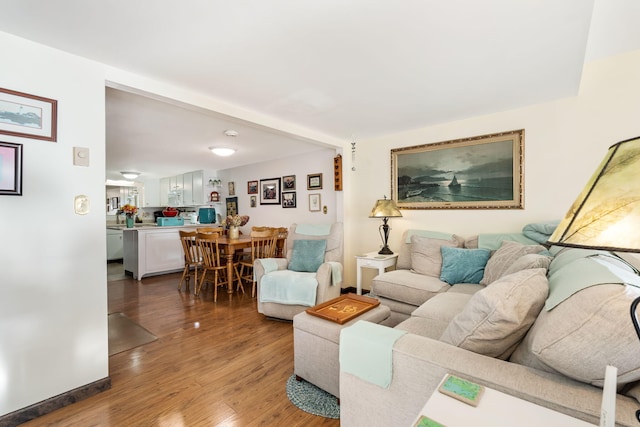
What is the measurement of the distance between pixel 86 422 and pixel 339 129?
329 cm

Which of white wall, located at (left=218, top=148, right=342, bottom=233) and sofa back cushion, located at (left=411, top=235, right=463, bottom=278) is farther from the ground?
white wall, located at (left=218, top=148, right=342, bottom=233)

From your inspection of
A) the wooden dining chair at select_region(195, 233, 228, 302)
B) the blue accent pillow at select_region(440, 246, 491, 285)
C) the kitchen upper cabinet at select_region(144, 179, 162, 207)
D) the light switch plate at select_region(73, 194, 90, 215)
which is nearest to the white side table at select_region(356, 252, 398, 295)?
the blue accent pillow at select_region(440, 246, 491, 285)

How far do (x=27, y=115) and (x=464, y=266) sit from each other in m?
3.38

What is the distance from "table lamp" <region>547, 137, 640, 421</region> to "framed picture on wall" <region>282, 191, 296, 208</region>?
15.0ft

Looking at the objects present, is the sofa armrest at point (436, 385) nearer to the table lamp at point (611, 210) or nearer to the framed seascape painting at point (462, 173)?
the table lamp at point (611, 210)

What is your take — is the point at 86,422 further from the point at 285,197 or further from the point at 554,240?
the point at 285,197

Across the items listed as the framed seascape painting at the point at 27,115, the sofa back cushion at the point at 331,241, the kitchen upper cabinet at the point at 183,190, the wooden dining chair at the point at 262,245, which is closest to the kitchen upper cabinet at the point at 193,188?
the kitchen upper cabinet at the point at 183,190

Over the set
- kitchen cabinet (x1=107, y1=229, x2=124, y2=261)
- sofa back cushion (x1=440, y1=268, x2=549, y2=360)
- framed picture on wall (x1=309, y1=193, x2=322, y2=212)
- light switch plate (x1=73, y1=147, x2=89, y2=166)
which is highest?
light switch plate (x1=73, y1=147, x2=89, y2=166)

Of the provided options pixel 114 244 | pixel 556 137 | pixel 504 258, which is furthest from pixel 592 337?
pixel 114 244

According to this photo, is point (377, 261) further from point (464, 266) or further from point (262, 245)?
point (262, 245)

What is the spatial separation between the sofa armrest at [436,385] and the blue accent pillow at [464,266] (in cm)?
169

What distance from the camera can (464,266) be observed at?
2609 millimetres

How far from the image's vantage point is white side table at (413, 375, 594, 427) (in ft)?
2.33

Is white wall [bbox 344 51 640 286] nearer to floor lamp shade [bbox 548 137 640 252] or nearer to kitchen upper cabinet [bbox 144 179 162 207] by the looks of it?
floor lamp shade [bbox 548 137 640 252]
